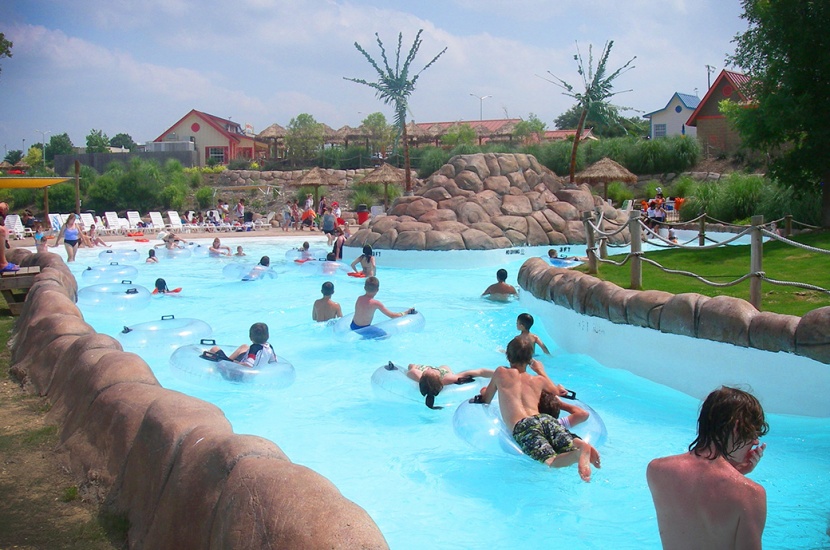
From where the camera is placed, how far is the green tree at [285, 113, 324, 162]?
41406 millimetres

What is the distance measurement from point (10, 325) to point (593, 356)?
22.9ft

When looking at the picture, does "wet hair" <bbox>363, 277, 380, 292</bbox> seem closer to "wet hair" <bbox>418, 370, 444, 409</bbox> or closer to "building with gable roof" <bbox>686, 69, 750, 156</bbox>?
"wet hair" <bbox>418, 370, 444, 409</bbox>

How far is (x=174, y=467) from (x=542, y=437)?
2.53m

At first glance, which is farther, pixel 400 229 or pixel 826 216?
pixel 400 229

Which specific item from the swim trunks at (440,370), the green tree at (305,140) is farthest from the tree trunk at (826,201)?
the green tree at (305,140)

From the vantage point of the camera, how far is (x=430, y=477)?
17.2ft

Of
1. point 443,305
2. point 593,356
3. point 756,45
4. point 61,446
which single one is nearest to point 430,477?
point 61,446

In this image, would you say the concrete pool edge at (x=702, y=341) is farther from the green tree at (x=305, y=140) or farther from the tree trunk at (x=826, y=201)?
the green tree at (x=305, y=140)

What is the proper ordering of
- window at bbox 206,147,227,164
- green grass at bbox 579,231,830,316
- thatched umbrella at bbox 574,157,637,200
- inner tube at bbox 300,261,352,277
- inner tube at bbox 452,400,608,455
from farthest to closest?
1. window at bbox 206,147,227,164
2. thatched umbrella at bbox 574,157,637,200
3. inner tube at bbox 300,261,352,277
4. green grass at bbox 579,231,830,316
5. inner tube at bbox 452,400,608,455

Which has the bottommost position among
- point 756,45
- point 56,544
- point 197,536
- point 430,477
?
point 430,477

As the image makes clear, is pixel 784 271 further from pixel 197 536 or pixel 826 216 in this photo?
pixel 197 536

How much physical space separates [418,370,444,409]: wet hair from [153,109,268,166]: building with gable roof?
47600 millimetres

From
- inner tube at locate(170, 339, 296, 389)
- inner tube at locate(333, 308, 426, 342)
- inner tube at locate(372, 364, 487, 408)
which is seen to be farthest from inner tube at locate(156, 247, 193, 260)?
inner tube at locate(372, 364, 487, 408)

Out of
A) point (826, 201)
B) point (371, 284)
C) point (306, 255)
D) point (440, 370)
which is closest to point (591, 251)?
point (371, 284)
